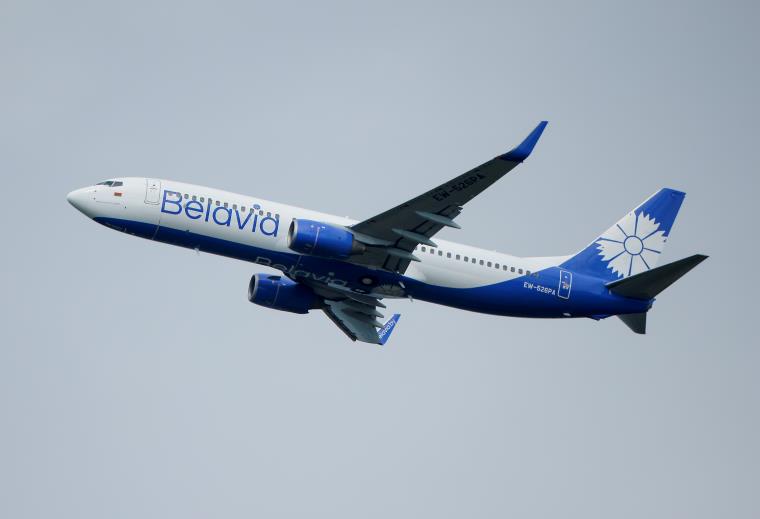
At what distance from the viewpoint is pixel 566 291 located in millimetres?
54000

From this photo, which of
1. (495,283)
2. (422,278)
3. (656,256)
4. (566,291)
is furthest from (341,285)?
(656,256)

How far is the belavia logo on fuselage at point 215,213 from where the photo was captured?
1941 inches

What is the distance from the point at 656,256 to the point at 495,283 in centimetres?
1042

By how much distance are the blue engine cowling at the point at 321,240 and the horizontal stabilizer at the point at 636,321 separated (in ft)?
47.4

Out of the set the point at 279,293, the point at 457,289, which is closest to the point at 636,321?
the point at 457,289

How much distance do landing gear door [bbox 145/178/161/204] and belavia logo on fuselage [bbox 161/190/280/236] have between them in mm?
328

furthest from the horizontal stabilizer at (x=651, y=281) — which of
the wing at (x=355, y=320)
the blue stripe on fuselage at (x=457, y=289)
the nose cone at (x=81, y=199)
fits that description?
the nose cone at (x=81, y=199)

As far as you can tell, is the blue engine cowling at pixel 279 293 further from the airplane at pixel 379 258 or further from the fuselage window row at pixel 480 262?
the fuselage window row at pixel 480 262

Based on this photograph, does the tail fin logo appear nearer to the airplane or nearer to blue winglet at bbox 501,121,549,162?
the airplane

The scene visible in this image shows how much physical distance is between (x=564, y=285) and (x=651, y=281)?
13.7 ft

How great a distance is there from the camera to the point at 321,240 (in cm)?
4850

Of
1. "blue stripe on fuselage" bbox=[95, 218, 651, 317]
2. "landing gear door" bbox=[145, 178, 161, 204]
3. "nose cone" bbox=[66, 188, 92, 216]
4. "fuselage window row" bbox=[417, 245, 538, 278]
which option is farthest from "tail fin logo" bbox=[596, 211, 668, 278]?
"nose cone" bbox=[66, 188, 92, 216]

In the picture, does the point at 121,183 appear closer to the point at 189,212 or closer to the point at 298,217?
the point at 189,212

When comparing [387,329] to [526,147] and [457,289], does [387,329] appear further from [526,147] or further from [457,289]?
[526,147]
